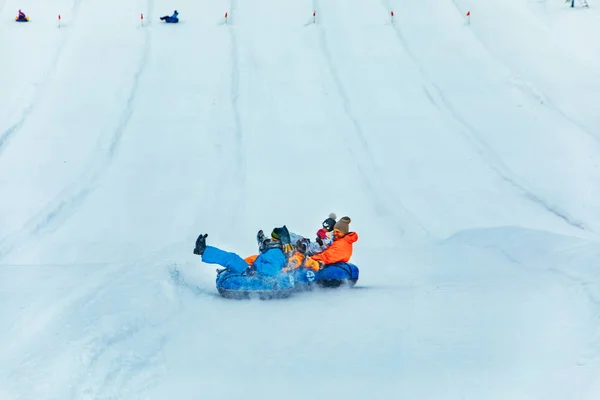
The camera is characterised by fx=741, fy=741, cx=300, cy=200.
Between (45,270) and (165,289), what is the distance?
186 cm

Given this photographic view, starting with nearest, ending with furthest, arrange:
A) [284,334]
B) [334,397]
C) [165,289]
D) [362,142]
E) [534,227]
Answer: [334,397] < [284,334] < [165,289] < [534,227] < [362,142]

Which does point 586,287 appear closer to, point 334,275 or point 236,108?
point 334,275

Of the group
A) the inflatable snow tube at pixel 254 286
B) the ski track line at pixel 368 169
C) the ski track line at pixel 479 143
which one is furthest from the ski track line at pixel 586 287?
the inflatable snow tube at pixel 254 286

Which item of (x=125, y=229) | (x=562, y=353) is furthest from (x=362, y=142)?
(x=562, y=353)

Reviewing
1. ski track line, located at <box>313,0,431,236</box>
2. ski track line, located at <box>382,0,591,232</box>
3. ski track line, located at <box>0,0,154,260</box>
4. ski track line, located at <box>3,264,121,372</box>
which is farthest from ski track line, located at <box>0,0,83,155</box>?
ski track line, located at <box>382,0,591,232</box>

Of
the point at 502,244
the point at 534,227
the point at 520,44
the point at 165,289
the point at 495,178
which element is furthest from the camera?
the point at 520,44

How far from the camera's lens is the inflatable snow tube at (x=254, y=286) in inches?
269

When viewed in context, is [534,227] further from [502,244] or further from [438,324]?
[438,324]

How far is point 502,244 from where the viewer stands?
29.2ft

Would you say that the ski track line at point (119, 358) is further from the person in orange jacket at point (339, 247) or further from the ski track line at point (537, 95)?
the ski track line at point (537, 95)

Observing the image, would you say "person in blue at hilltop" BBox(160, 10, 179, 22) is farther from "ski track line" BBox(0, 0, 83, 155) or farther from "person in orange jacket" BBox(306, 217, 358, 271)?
"person in orange jacket" BBox(306, 217, 358, 271)

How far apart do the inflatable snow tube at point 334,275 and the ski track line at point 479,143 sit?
4285 mm

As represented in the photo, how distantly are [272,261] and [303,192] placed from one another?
14.9ft

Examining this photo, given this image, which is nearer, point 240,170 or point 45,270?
point 45,270
